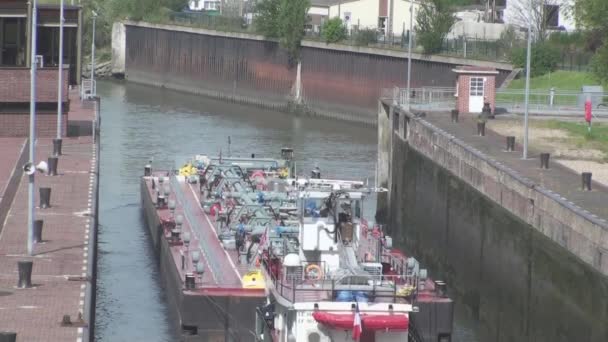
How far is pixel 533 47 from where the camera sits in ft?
243

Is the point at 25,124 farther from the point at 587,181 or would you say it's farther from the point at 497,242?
the point at 587,181

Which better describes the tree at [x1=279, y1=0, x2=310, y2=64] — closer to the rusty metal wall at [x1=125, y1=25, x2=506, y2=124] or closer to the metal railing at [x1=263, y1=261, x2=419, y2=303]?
the rusty metal wall at [x1=125, y1=25, x2=506, y2=124]

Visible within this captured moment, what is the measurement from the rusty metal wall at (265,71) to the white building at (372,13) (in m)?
7.83

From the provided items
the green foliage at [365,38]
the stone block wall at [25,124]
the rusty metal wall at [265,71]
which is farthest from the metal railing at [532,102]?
the green foliage at [365,38]

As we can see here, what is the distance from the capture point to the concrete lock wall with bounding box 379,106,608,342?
31.5 metres

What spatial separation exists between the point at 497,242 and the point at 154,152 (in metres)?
31.4

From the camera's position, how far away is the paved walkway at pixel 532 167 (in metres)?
36.2

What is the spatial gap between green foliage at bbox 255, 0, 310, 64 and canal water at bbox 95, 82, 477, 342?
4823 millimetres

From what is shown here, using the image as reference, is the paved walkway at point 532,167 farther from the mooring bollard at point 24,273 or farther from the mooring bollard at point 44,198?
the mooring bollard at point 24,273

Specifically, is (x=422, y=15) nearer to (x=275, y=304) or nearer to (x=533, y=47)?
(x=533, y=47)

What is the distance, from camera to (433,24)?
8700cm

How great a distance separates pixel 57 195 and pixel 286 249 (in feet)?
40.0

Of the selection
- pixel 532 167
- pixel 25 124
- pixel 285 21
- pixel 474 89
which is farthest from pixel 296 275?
pixel 285 21

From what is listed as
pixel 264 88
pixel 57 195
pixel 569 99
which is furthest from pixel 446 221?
pixel 264 88
